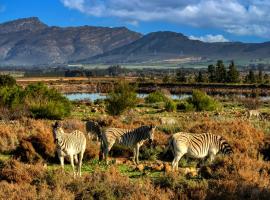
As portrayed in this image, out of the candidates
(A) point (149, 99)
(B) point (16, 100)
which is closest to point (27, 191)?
(B) point (16, 100)

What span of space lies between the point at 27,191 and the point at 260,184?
18.8ft

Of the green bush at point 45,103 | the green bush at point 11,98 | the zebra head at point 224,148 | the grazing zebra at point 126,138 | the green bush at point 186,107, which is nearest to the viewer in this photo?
the zebra head at point 224,148

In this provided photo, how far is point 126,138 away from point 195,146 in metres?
3.05

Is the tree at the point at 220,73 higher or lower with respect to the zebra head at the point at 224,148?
lower

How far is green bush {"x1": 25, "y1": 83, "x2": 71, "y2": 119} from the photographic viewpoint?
34.6 metres

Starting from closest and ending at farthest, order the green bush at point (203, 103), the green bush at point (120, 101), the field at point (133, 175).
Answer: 1. the field at point (133, 175)
2. the green bush at point (120, 101)
3. the green bush at point (203, 103)

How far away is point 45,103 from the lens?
3578 cm

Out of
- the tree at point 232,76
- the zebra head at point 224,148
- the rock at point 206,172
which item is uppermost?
the zebra head at point 224,148

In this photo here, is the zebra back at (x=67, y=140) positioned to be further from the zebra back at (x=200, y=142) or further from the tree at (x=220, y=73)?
the tree at (x=220, y=73)

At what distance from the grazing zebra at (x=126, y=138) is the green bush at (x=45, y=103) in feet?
57.1

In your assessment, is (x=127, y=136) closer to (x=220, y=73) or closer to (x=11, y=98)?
(x=11, y=98)

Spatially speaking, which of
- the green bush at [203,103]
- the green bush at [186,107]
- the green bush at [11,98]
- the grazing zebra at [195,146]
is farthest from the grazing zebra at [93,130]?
the green bush at [203,103]

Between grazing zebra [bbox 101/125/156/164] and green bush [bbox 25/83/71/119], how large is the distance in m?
17.4

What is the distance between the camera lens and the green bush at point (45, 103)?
114 feet
